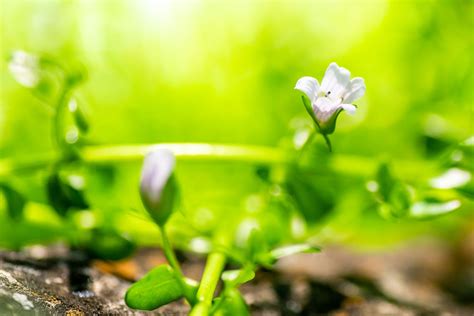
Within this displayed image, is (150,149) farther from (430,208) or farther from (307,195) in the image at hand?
(430,208)

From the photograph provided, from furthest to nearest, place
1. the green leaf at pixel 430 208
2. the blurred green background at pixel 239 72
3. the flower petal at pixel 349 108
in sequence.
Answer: the blurred green background at pixel 239 72 < the green leaf at pixel 430 208 < the flower petal at pixel 349 108

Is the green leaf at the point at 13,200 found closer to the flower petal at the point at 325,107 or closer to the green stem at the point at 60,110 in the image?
the green stem at the point at 60,110

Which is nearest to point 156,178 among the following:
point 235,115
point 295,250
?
point 295,250

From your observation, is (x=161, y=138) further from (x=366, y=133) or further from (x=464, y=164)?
(x=464, y=164)

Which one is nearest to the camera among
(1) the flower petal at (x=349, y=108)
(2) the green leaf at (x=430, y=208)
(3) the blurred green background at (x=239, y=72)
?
(1) the flower petal at (x=349, y=108)

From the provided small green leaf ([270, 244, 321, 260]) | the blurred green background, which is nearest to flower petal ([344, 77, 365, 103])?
small green leaf ([270, 244, 321, 260])

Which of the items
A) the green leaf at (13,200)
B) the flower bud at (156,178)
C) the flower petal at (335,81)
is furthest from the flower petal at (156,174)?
the green leaf at (13,200)
